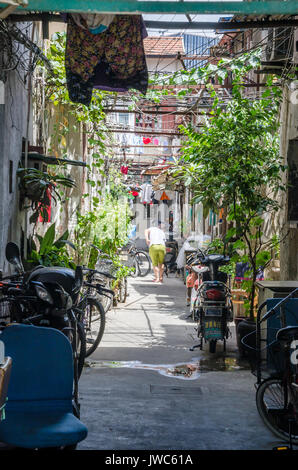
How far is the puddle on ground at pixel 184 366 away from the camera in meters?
8.05

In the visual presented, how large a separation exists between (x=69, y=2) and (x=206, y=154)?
4970 mm

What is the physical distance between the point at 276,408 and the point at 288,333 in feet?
2.56

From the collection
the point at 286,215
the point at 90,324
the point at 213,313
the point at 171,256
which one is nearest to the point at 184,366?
the point at 213,313

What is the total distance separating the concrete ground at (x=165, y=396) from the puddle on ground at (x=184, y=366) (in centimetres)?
1

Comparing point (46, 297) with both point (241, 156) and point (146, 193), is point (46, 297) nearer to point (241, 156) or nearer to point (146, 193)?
point (241, 156)

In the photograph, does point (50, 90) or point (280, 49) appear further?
point (50, 90)

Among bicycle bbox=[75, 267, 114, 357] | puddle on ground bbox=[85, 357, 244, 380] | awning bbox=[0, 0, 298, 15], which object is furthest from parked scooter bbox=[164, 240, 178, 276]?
awning bbox=[0, 0, 298, 15]

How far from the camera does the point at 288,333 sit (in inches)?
190

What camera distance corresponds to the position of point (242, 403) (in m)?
6.48

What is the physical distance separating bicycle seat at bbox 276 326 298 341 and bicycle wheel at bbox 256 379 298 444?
442 mm

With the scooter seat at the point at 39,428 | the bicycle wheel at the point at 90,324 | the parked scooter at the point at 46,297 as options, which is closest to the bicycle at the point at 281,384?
the parked scooter at the point at 46,297

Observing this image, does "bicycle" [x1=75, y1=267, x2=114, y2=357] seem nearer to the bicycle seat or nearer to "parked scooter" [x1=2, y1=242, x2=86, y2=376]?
"parked scooter" [x1=2, y1=242, x2=86, y2=376]
